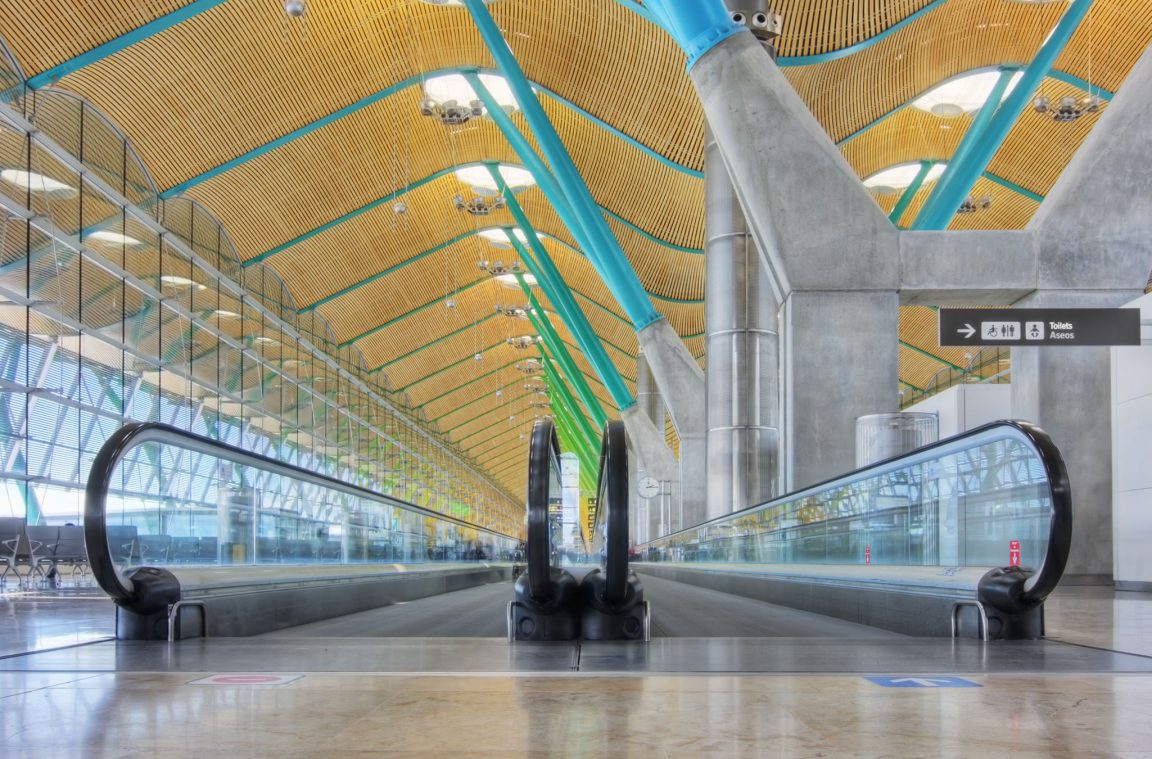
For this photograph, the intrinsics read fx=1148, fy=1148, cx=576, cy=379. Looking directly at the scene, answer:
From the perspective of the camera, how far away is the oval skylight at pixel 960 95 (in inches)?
1097

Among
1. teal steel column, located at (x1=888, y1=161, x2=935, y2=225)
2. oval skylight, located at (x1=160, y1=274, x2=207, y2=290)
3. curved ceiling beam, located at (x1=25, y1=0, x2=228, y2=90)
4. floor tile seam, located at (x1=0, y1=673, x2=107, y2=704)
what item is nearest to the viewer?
floor tile seam, located at (x1=0, y1=673, x2=107, y2=704)

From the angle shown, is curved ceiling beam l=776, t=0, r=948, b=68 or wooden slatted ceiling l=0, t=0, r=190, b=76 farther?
curved ceiling beam l=776, t=0, r=948, b=68

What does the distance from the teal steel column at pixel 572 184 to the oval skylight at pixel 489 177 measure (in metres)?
6.56

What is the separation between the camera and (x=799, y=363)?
13805 millimetres

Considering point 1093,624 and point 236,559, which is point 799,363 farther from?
point 236,559

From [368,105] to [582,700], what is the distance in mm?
25867

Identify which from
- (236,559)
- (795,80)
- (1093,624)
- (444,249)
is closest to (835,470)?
(1093,624)

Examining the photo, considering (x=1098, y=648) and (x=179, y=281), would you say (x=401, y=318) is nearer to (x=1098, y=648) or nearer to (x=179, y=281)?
(x=179, y=281)

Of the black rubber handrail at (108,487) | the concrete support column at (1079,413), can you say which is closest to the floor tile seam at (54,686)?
the black rubber handrail at (108,487)

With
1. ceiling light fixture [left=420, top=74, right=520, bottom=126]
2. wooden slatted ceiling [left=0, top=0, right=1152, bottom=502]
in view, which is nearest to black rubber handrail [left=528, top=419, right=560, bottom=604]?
wooden slatted ceiling [left=0, top=0, right=1152, bottom=502]

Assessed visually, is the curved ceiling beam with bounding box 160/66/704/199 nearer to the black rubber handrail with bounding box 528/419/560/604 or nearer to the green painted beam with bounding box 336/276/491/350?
the green painted beam with bounding box 336/276/491/350

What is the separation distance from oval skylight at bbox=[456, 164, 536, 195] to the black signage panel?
82.0ft

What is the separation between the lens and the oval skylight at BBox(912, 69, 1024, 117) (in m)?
27.9

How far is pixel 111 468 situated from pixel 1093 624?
248 inches
